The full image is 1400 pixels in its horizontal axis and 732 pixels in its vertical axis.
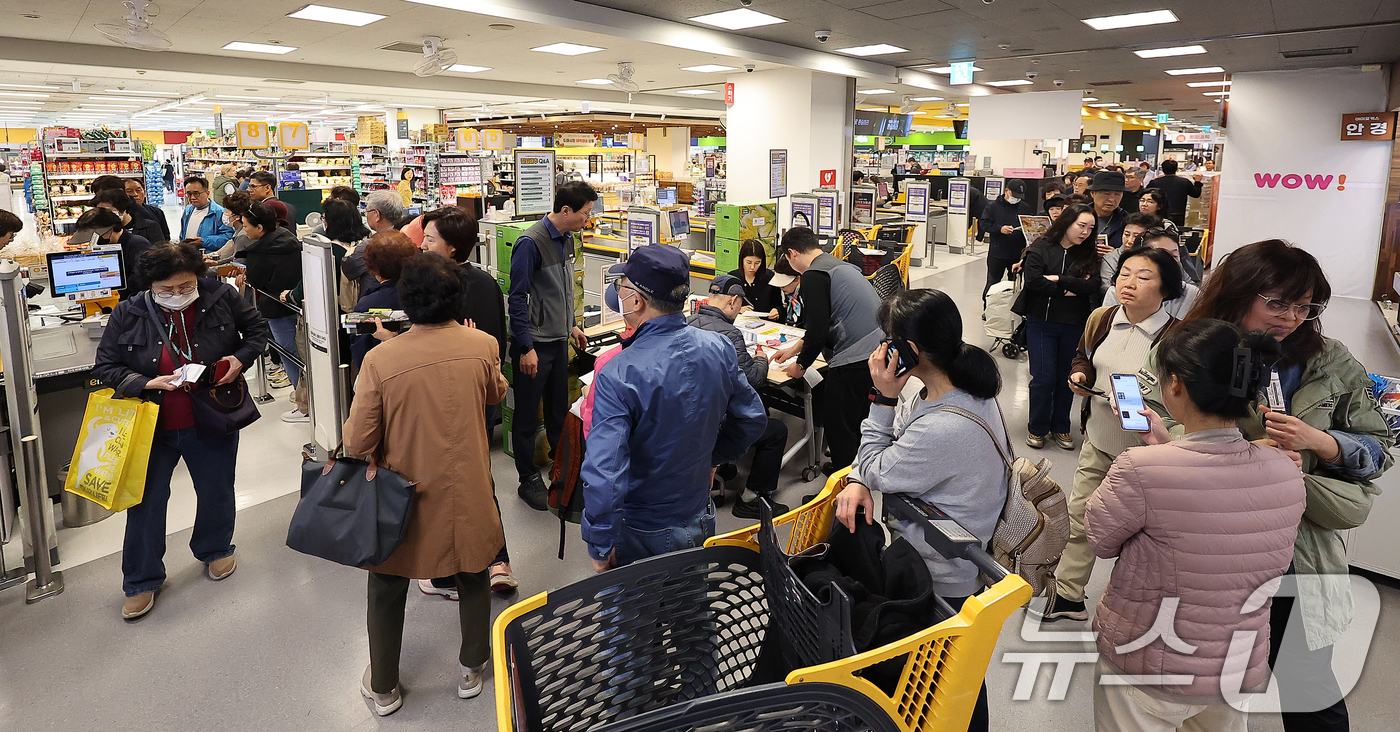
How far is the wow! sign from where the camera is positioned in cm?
990

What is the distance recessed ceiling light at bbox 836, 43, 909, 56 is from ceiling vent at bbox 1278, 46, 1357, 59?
439 cm

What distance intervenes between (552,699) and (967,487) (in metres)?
1.01

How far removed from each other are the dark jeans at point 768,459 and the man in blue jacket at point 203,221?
4968 millimetres

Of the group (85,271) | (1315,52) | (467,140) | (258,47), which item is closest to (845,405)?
(85,271)

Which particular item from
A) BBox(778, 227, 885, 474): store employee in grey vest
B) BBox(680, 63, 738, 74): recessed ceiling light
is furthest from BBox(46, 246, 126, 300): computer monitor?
BBox(680, 63, 738, 74): recessed ceiling light

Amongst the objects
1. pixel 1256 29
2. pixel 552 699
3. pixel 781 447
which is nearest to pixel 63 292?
pixel 781 447

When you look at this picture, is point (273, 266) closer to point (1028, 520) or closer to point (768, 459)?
point (768, 459)

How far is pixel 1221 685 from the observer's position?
1.70 metres

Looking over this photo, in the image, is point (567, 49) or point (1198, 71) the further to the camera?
point (1198, 71)

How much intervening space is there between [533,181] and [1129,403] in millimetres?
4996

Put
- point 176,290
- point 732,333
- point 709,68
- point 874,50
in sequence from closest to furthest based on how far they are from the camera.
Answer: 1. point 176,290
2. point 732,333
3. point 874,50
4. point 709,68

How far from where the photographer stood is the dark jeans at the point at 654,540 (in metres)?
2.20

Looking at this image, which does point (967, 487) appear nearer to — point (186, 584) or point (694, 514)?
point (694, 514)

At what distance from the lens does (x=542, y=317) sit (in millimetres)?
4102
